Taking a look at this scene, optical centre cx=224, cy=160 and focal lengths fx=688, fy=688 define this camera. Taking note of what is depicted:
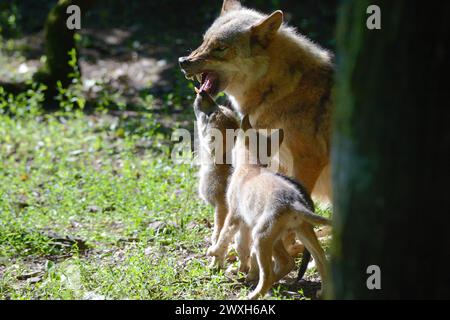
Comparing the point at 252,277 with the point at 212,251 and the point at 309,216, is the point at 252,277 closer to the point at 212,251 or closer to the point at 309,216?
the point at 212,251

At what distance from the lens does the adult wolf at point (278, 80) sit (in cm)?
564

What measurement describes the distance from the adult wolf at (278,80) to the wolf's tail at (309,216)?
1.05m

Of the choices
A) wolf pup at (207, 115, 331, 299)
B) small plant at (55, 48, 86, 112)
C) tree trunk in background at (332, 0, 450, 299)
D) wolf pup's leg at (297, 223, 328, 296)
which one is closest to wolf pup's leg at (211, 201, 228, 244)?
wolf pup at (207, 115, 331, 299)

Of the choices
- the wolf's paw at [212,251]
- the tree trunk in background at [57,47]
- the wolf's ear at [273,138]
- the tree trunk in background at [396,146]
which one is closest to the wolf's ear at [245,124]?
the wolf's ear at [273,138]

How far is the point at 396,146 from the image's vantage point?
9.62ft

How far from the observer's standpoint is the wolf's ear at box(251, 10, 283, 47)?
565cm

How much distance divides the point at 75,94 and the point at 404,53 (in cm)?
764

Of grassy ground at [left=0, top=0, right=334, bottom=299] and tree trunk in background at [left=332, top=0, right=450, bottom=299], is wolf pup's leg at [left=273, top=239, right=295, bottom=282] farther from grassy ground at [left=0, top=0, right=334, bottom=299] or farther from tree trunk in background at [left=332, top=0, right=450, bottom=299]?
tree trunk in background at [left=332, top=0, right=450, bottom=299]

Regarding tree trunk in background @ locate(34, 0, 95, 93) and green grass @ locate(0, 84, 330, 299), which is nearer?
green grass @ locate(0, 84, 330, 299)

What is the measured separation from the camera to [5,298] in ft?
17.1

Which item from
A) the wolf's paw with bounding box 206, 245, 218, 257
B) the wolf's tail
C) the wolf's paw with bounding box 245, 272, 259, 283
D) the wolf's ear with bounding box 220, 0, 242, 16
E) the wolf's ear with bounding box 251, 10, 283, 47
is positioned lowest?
the wolf's paw with bounding box 245, 272, 259, 283

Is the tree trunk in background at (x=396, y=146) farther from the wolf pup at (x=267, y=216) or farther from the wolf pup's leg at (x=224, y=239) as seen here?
the wolf pup's leg at (x=224, y=239)

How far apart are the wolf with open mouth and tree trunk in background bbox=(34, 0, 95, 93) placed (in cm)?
481

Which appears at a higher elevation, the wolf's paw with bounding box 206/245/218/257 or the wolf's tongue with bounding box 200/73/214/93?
the wolf's tongue with bounding box 200/73/214/93
